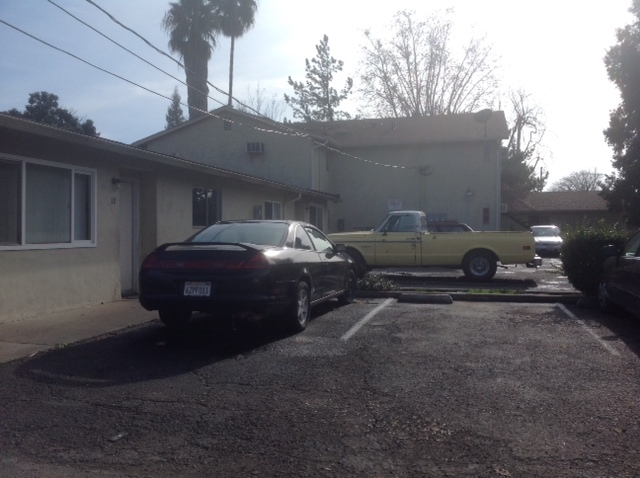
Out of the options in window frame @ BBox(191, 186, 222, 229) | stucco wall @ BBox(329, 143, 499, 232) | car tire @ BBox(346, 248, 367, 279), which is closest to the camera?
window frame @ BBox(191, 186, 222, 229)

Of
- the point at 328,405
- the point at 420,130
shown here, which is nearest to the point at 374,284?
the point at 328,405

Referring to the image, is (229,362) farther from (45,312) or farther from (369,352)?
(45,312)

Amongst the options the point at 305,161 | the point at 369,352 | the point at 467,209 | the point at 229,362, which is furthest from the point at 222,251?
the point at 467,209

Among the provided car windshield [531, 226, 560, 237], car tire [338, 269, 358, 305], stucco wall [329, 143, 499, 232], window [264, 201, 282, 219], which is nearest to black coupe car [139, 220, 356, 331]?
car tire [338, 269, 358, 305]

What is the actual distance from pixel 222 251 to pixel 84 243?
154 inches

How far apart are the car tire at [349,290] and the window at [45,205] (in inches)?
162

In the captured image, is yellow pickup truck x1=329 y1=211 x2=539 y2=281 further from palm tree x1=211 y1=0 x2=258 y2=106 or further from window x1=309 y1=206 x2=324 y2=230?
palm tree x1=211 y1=0 x2=258 y2=106

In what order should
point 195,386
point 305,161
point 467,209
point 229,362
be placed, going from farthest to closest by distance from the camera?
point 467,209
point 305,161
point 229,362
point 195,386

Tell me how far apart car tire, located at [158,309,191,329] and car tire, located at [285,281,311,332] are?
51.0 inches

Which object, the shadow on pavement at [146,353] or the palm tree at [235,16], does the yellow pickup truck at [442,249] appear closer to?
the shadow on pavement at [146,353]

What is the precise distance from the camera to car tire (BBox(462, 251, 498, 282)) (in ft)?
57.3

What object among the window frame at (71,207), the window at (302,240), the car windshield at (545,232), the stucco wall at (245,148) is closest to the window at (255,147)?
the stucco wall at (245,148)

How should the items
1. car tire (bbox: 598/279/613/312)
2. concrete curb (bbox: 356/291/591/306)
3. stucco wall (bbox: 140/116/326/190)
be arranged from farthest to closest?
stucco wall (bbox: 140/116/326/190)
concrete curb (bbox: 356/291/591/306)
car tire (bbox: 598/279/613/312)

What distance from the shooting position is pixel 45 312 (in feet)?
33.6
